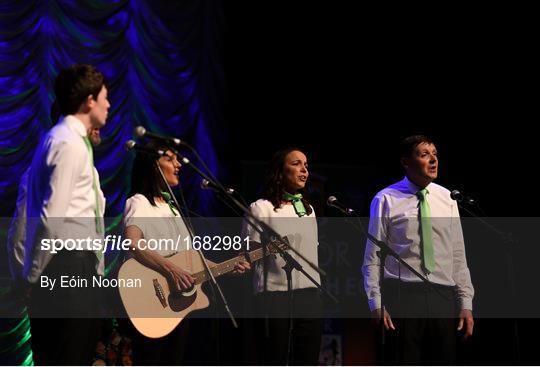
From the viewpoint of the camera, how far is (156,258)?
4.55m

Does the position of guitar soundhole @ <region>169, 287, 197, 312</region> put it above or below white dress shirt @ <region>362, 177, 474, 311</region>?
below

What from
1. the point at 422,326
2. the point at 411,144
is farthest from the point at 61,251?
the point at 411,144

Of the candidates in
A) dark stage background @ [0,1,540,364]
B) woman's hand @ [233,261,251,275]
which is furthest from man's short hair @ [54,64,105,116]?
dark stage background @ [0,1,540,364]

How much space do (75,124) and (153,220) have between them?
1351 millimetres

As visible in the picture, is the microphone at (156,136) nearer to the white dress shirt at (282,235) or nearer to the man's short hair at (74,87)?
the man's short hair at (74,87)

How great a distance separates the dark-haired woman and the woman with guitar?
22 centimetres

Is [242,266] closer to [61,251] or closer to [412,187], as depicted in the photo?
[412,187]

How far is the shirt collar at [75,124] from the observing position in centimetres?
330

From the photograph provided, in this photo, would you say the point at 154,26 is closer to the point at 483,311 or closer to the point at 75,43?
the point at 75,43

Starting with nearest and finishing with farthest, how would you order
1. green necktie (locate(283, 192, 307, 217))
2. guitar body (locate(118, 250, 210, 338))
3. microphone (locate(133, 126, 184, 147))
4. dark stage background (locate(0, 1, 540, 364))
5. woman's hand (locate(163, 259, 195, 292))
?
microphone (locate(133, 126, 184, 147)), guitar body (locate(118, 250, 210, 338)), woman's hand (locate(163, 259, 195, 292)), green necktie (locate(283, 192, 307, 217)), dark stage background (locate(0, 1, 540, 364))

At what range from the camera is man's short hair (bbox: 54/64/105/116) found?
131 inches

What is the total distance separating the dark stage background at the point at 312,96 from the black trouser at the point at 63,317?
2987mm

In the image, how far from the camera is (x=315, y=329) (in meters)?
4.68

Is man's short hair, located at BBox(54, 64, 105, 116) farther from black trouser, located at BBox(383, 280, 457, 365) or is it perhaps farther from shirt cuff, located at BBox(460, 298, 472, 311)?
shirt cuff, located at BBox(460, 298, 472, 311)
